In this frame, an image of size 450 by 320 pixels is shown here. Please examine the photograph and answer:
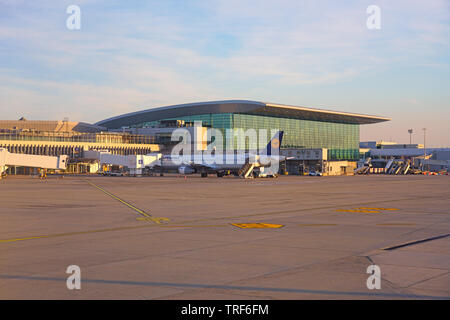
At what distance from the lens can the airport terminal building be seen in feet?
493

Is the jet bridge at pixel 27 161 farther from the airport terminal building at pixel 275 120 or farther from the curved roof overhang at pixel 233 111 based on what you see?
the airport terminal building at pixel 275 120

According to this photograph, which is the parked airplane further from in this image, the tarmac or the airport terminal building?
the tarmac

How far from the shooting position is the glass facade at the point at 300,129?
152 metres

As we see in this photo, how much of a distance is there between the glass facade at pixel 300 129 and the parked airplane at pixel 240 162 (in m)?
51.0

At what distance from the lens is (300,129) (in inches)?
A: 6796

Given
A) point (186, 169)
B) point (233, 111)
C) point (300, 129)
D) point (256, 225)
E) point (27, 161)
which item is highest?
point (233, 111)

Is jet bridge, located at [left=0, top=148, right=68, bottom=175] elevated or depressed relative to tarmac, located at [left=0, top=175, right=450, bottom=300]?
elevated

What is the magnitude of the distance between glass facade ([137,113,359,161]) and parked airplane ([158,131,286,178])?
51.0 m

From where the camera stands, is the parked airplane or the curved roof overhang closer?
the parked airplane

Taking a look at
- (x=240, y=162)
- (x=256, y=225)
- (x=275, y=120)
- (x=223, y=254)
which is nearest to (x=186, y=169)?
(x=240, y=162)

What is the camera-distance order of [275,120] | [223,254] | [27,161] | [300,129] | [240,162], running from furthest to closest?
[300,129]
[275,120]
[240,162]
[27,161]
[223,254]

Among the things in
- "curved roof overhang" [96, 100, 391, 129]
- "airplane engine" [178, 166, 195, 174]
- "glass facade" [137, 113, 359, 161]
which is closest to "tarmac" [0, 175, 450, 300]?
"airplane engine" [178, 166, 195, 174]

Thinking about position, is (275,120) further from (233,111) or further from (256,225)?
(256,225)

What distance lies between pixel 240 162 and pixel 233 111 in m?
56.7
